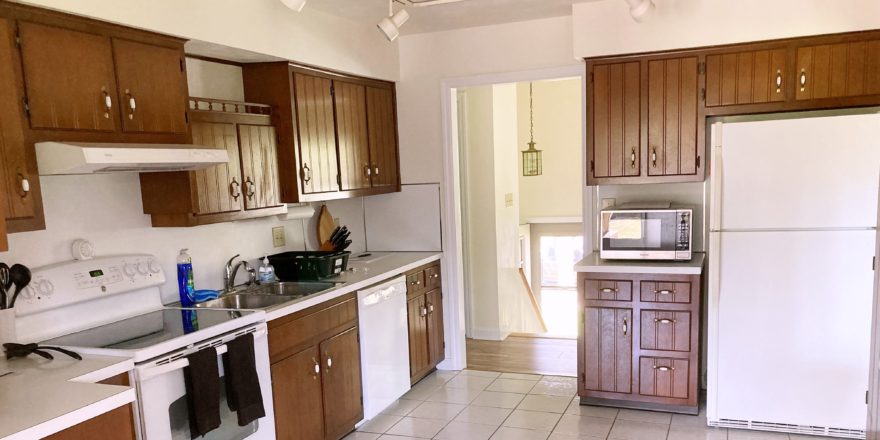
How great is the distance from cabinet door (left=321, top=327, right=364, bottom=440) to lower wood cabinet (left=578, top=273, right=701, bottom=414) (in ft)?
4.51

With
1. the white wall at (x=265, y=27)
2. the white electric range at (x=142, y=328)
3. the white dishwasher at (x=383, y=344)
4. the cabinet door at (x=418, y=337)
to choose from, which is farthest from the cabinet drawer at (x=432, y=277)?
the white electric range at (x=142, y=328)

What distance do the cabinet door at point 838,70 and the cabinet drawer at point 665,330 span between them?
1.42 metres

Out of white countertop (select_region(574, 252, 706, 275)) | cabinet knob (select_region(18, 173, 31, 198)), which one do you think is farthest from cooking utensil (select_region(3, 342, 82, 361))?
white countertop (select_region(574, 252, 706, 275))

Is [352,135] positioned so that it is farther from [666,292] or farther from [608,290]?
[666,292]

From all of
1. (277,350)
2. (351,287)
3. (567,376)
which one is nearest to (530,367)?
(567,376)

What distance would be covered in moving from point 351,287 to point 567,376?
1854 millimetres

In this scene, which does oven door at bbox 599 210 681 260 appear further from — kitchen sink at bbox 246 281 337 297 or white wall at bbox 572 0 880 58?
kitchen sink at bbox 246 281 337 297

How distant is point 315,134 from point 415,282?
1.21m

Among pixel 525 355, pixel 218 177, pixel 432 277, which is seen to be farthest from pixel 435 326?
pixel 218 177

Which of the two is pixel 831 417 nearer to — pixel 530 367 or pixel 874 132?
pixel 874 132

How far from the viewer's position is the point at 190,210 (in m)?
2.80

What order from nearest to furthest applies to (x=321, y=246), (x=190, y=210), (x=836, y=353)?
(x=190, y=210) < (x=836, y=353) < (x=321, y=246)

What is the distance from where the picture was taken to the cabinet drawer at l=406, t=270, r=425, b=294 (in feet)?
13.1

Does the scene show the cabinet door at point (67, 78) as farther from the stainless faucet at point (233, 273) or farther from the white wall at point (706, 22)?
the white wall at point (706, 22)
